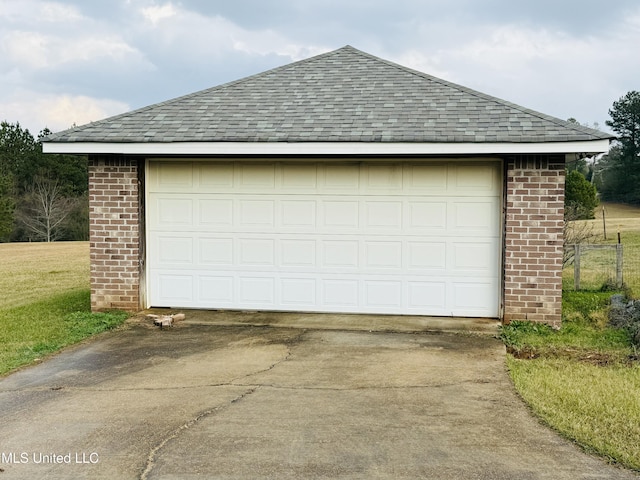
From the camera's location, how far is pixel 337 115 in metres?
9.72

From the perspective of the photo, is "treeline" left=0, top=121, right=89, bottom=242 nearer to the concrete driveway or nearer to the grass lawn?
the grass lawn

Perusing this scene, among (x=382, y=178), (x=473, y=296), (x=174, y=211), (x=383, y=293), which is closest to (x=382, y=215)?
(x=382, y=178)

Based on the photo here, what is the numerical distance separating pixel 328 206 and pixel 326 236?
0.47 m

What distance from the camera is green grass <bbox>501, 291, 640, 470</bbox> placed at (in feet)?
15.4

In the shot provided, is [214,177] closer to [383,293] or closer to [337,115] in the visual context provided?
[337,115]

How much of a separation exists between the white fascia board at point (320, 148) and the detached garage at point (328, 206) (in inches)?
0.8

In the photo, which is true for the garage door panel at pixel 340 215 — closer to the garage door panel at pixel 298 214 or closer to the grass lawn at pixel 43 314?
the garage door panel at pixel 298 214

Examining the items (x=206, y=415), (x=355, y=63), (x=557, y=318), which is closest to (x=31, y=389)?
(x=206, y=415)

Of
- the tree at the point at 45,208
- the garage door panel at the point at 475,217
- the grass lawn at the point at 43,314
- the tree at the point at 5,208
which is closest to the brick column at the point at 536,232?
the garage door panel at the point at 475,217

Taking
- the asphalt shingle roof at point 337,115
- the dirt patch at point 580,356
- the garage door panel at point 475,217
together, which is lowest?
the dirt patch at point 580,356

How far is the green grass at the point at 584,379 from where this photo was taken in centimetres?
470

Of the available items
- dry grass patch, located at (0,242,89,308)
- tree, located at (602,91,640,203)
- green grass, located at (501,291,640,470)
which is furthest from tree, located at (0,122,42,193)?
tree, located at (602,91,640,203)

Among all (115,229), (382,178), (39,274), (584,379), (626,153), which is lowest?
(39,274)

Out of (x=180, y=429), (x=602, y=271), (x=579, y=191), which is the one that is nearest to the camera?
(x=180, y=429)
